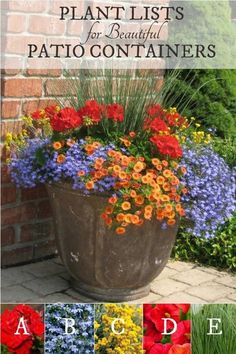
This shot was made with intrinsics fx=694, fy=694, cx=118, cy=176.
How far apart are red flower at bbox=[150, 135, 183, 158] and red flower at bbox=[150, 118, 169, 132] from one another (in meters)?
0.10

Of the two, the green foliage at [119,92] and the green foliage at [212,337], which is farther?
the green foliage at [119,92]

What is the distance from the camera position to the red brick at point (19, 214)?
3875 millimetres

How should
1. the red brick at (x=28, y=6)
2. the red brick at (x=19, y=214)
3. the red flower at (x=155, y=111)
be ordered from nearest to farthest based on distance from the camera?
the red flower at (x=155, y=111) → the red brick at (x=28, y=6) → the red brick at (x=19, y=214)

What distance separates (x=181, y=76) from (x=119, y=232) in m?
1.99

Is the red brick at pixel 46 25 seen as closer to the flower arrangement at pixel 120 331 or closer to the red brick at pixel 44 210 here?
the red brick at pixel 44 210

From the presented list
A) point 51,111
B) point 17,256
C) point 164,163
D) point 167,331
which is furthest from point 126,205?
point 17,256

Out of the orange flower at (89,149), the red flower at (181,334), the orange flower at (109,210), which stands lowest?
the red flower at (181,334)

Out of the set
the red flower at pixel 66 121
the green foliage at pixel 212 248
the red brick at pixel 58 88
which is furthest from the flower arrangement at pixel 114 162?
the green foliage at pixel 212 248

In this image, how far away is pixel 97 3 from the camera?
3969 millimetres

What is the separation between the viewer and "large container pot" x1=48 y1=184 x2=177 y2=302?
3.28 metres

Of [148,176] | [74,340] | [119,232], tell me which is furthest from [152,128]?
[74,340]

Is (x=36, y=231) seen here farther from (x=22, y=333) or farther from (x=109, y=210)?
(x=22, y=333)

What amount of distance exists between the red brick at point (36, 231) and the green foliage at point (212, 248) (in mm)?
795

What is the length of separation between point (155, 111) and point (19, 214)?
1.00 m
